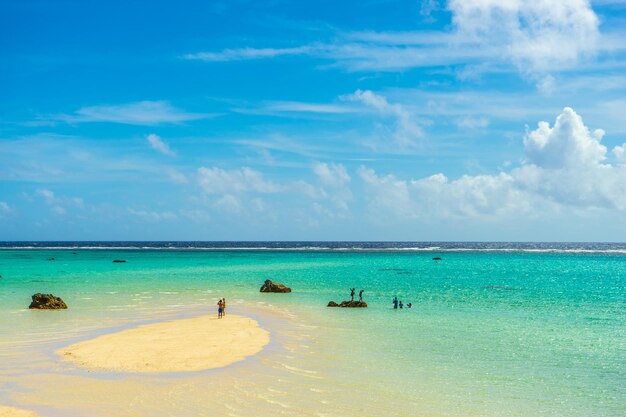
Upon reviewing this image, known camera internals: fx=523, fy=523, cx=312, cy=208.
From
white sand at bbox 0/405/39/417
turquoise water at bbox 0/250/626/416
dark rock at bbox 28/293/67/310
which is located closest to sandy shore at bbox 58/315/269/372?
turquoise water at bbox 0/250/626/416

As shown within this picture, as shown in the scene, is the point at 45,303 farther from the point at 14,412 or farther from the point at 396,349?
the point at 396,349

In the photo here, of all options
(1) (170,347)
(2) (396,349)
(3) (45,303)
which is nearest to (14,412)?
(1) (170,347)

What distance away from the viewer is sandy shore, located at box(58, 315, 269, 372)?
22.0 metres

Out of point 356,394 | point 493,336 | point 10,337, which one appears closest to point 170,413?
point 356,394

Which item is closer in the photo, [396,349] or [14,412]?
[14,412]

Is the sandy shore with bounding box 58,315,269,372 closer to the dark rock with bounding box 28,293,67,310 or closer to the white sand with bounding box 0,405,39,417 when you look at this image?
the white sand with bounding box 0,405,39,417

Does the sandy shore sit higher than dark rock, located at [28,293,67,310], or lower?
lower

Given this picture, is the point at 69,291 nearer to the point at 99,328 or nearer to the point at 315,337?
the point at 99,328

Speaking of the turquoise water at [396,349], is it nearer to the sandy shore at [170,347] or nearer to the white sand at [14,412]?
the white sand at [14,412]

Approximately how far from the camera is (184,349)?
982 inches

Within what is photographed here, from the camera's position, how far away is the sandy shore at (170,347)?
22.0m

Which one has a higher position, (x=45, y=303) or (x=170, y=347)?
(x=45, y=303)

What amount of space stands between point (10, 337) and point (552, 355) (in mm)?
27200

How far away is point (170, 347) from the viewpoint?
2523 cm
